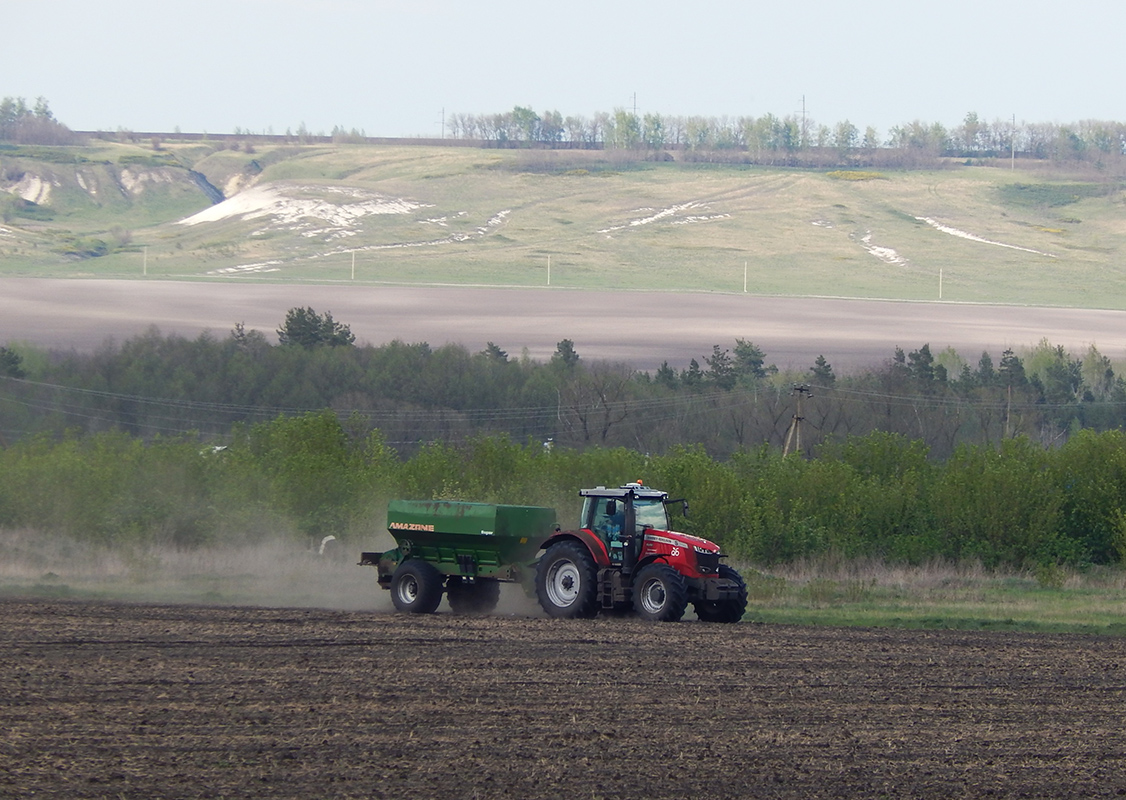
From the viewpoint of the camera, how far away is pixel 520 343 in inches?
4117

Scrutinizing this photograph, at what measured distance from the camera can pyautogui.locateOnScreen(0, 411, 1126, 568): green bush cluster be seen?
3719 centimetres

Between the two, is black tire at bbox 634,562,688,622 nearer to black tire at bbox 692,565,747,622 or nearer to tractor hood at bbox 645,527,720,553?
→ tractor hood at bbox 645,527,720,553

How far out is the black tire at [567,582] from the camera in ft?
67.7

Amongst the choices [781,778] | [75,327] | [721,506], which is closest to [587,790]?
[781,778]

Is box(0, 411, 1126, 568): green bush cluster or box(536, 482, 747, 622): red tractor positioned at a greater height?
box(536, 482, 747, 622): red tractor

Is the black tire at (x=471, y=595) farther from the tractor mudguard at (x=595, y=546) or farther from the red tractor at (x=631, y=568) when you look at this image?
the tractor mudguard at (x=595, y=546)

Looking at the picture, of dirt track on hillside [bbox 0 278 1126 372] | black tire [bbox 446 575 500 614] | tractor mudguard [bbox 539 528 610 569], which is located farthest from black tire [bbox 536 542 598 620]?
dirt track on hillside [bbox 0 278 1126 372]

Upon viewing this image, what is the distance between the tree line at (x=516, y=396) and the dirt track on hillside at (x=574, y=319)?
10.6m

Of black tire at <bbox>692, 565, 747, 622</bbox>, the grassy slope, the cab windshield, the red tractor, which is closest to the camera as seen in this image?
the red tractor

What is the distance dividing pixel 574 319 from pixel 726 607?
104 meters

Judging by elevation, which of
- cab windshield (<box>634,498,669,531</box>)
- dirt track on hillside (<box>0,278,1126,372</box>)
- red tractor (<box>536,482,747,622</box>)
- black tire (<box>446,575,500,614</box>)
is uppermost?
cab windshield (<box>634,498,669,531</box>)

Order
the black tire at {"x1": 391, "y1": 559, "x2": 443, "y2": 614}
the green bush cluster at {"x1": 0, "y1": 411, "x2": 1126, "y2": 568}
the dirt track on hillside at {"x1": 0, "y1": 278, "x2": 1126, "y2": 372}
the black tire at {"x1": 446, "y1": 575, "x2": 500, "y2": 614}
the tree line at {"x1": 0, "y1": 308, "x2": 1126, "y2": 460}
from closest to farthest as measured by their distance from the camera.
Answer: the black tire at {"x1": 391, "y1": 559, "x2": 443, "y2": 614}
the black tire at {"x1": 446, "y1": 575, "x2": 500, "y2": 614}
the green bush cluster at {"x1": 0, "y1": 411, "x2": 1126, "y2": 568}
the tree line at {"x1": 0, "y1": 308, "x2": 1126, "y2": 460}
the dirt track on hillside at {"x1": 0, "y1": 278, "x2": 1126, "y2": 372}

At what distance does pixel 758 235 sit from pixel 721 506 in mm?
154856

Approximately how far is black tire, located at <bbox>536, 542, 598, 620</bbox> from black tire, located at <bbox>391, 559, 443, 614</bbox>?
189 cm
